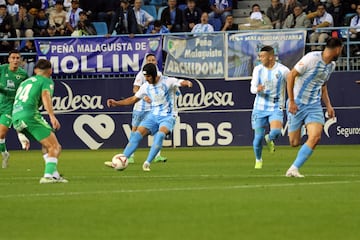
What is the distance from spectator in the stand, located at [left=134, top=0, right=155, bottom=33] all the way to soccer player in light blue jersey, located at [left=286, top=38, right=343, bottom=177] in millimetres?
14448

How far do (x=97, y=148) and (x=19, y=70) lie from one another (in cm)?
809

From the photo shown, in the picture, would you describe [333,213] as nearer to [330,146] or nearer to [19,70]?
[19,70]

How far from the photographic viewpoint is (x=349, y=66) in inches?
1189

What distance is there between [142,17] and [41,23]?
123 inches

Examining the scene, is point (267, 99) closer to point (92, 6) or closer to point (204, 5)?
point (204, 5)

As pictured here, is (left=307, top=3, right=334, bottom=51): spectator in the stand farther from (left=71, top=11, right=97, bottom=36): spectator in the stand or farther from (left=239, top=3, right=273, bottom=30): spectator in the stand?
(left=71, top=11, right=97, bottom=36): spectator in the stand

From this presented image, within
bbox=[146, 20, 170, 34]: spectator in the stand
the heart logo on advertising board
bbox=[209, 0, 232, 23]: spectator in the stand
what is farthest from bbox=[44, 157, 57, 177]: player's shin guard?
bbox=[209, 0, 232, 23]: spectator in the stand

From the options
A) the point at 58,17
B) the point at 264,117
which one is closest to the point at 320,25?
the point at 58,17

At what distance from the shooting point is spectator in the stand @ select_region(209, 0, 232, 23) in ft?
107

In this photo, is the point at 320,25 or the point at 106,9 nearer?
the point at 320,25

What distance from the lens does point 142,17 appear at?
3228cm

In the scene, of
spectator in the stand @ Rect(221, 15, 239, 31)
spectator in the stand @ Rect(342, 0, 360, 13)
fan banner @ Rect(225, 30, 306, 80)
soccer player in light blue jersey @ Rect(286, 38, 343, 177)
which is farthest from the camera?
spectator in the stand @ Rect(342, 0, 360, 13)

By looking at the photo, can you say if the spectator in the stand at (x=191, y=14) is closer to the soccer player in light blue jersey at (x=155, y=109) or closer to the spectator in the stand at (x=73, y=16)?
the spectator in the stand at (x=73, y=16)

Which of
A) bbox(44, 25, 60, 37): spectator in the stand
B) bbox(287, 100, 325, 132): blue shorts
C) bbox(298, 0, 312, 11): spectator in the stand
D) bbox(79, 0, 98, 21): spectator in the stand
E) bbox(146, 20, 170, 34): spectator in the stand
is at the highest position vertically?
bbox(287, 100, 325, 132): blue shorts
